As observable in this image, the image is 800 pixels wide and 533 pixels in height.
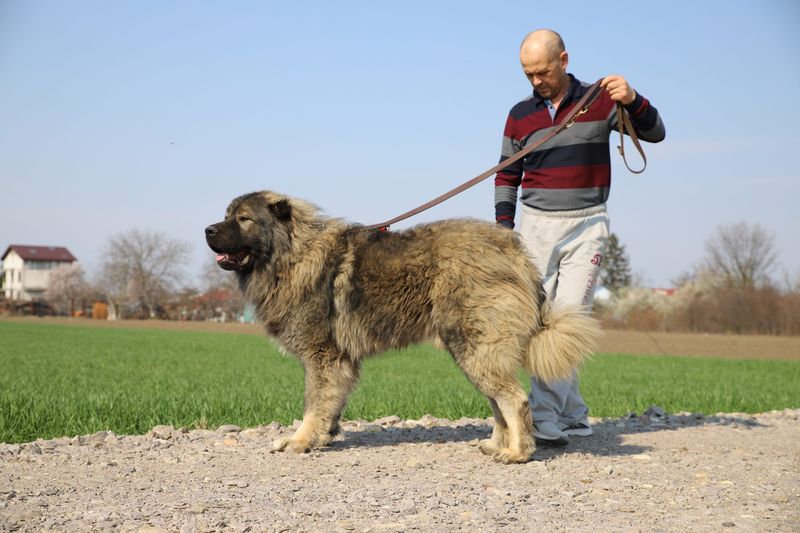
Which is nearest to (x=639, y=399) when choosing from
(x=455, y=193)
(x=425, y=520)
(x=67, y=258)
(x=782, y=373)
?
(x=455, y=193)

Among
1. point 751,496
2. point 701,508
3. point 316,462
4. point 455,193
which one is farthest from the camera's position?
point 455,193

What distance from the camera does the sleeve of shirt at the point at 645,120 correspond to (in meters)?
5.62

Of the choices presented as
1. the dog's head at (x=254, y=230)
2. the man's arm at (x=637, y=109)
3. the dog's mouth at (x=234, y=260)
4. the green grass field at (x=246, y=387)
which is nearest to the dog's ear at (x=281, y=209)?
the dog's head at (x=254, y=230)

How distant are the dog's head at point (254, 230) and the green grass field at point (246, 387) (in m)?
1.43

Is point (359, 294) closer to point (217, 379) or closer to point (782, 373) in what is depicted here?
point (217, 379)

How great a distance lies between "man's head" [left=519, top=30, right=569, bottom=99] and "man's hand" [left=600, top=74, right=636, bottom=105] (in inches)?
17.6

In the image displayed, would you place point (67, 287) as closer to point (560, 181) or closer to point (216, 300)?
point (216, 300)

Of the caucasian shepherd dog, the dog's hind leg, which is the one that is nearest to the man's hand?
the caucasian shepherd dog

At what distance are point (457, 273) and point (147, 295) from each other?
248 feet

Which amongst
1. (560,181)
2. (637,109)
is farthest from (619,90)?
(560,181)

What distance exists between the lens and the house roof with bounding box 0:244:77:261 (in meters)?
107

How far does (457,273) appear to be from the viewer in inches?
219

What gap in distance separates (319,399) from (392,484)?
1.34m

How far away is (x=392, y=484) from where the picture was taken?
4719mm
